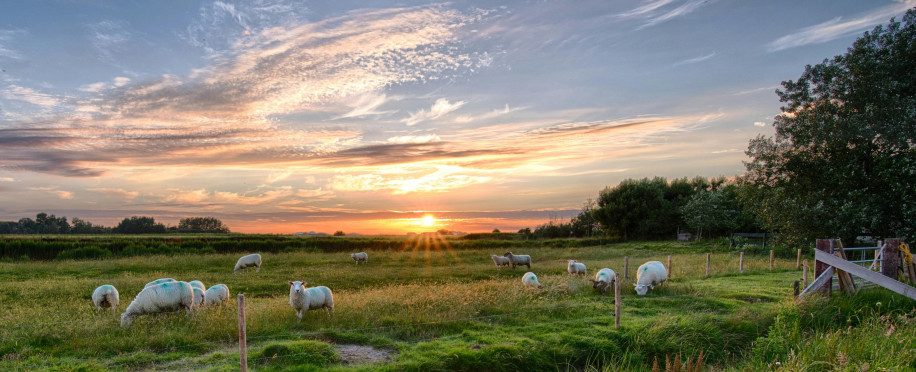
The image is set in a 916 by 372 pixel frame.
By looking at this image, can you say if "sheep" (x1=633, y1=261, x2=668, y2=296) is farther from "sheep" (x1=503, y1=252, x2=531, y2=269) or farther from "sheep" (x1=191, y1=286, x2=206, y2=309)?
"sheep" (x1=503, y1=252, x2=531, y2=269)

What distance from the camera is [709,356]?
32.9 ft

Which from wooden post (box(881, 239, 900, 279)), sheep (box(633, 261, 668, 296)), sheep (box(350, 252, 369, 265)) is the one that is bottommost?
sheep (box(350, 252, 369, 265))

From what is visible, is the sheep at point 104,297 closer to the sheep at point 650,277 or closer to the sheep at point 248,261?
the sheep at point 248,261

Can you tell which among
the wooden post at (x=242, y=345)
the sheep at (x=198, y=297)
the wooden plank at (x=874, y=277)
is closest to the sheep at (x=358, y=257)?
the sheep at (x=198, y=297)

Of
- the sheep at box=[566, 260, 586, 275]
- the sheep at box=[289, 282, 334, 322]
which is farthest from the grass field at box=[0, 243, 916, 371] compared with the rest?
the sheep at box=[566, 260, 586, 275]

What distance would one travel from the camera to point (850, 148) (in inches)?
1022

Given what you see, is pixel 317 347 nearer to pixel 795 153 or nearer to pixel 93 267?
pixel 93 267

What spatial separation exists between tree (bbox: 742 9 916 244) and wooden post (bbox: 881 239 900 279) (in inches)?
561

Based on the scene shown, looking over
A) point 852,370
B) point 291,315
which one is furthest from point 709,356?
point 291,315

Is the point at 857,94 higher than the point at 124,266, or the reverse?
the point at 857,94

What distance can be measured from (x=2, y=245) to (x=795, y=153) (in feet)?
173

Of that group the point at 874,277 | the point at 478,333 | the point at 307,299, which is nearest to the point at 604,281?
the point at 874,277

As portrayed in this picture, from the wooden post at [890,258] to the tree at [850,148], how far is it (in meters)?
14.3

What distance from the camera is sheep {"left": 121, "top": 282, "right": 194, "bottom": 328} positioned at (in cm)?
1188
